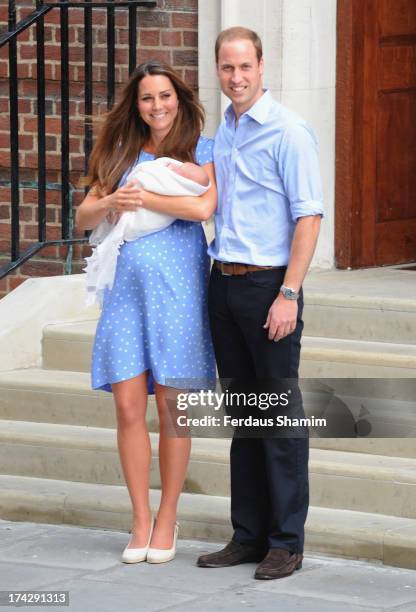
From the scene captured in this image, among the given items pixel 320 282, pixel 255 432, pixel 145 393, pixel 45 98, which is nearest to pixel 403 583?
pixel 255 432

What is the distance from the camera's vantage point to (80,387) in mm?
Answer: 6293

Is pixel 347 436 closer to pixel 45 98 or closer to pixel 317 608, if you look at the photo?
pixel 317 608

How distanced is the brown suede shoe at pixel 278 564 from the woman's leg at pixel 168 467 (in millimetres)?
375

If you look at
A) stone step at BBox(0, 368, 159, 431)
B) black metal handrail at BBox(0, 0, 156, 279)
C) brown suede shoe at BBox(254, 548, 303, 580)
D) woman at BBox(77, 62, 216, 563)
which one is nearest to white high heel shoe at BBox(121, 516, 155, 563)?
woman at BBox(77, 62, 216, 563)

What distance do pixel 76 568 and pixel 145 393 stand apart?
64 cm

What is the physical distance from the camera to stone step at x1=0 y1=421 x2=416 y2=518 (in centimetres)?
532

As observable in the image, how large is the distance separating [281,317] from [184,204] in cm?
51

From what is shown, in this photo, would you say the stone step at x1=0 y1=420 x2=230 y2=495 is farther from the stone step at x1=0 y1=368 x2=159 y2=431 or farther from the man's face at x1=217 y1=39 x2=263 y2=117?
A: the man's face at x1=217 y1=39 x2=263 y2=117

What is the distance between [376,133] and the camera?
Result: 24.3ft

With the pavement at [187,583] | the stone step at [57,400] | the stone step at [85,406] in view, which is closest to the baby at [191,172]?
the stone step at [85,406]

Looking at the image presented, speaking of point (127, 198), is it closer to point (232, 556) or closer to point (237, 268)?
point (237, 268)

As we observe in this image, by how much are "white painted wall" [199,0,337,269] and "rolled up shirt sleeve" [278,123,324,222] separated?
2345 mm

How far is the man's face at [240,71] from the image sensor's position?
477 cm

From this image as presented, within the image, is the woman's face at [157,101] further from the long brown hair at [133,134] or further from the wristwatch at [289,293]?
the wristwatch at [289,293]
